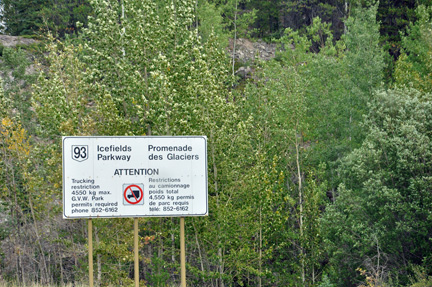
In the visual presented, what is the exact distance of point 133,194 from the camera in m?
9.27

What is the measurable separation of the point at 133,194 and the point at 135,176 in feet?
1.11

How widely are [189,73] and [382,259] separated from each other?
11578mm

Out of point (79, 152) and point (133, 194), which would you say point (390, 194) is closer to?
point (133, 194)

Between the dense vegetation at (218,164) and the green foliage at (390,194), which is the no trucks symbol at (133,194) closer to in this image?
the dense vegetation at (218,164)

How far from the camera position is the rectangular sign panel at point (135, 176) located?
922 cm

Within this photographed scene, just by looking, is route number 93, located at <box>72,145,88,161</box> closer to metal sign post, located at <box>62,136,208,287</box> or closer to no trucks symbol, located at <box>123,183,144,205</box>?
metal sign post, located at <box>62,136,208,287</box>

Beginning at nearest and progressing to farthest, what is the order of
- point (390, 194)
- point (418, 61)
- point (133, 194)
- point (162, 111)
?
1. point (133, 194)
2. point (162, 111)
3. point (390, 194)
4. point (418, 61)

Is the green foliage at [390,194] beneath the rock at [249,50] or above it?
beneath

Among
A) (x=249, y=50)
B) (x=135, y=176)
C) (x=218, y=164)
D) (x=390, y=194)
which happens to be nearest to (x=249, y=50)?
(x=249, y=50)

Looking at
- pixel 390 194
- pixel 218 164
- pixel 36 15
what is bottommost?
pixel 390 194

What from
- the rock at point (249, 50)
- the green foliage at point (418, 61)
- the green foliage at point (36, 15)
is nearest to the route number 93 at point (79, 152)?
the green foliage at point (418, 61)

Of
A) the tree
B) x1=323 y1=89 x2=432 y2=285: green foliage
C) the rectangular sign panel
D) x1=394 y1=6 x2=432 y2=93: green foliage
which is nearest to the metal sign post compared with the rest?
the rectangular sign panel

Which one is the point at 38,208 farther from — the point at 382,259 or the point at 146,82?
the point at 382,259

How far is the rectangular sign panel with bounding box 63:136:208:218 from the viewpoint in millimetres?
9219
